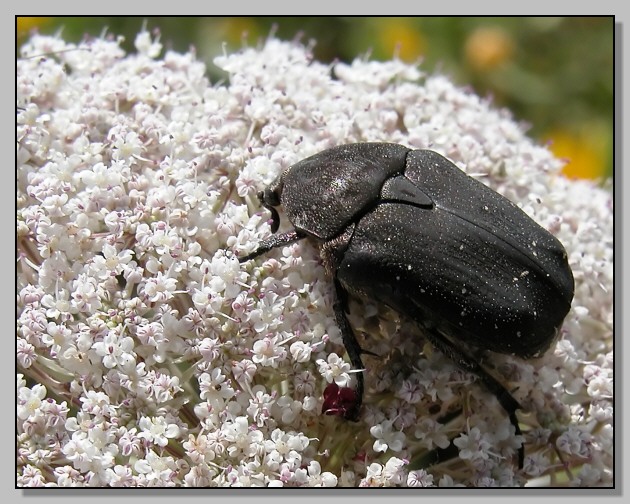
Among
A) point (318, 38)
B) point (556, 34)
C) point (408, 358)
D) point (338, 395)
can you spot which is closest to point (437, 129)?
point (408, 358)

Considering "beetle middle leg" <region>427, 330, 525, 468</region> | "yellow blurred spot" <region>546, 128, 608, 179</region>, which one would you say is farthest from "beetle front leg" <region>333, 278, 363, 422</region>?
"yellow blurred spot" <region>546, 128, 608, 179</region>

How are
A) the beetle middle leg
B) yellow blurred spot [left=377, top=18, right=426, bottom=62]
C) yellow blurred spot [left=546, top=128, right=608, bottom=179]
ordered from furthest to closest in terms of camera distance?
yellow blurred spot [left=377, top=18, right=426, bottom=62], yellow blurred spot [left=546, top=128, right=608, bottom=179], the beetle middle leg

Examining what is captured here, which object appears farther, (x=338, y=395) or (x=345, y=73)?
(x=345, y=73)

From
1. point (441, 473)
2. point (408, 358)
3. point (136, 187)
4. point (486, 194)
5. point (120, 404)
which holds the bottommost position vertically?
point (441, 473)

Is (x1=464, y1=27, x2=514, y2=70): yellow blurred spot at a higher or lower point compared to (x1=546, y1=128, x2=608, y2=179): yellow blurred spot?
higher

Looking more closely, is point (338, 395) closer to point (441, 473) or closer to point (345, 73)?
point (441, 473)

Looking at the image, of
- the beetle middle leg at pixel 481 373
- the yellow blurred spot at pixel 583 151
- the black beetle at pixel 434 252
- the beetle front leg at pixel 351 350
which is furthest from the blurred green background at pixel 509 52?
→ the beetle front leg at pixel 351 350

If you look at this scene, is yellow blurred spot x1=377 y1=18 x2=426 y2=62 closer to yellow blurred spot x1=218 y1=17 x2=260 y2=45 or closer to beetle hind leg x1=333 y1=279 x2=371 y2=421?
yellow blurred spot x1=218 y1=17 x2=260 y2=45

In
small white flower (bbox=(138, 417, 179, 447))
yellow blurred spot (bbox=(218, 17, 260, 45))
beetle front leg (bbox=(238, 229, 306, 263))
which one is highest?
beetle front leg (bbox=(238, 229, 306, 263))
